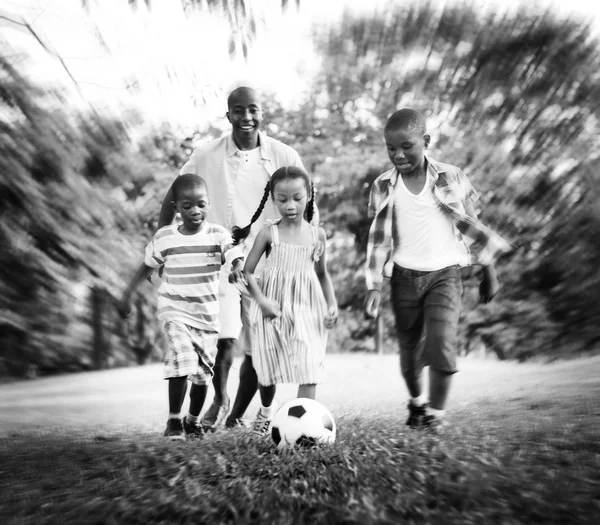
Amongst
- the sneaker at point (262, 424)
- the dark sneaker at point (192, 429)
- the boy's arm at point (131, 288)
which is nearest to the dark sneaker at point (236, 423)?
the sneaker at point (262, 424)

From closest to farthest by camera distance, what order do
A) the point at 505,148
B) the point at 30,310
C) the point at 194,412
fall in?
the point at 194,412
the point at 30,310
the point at 505,148

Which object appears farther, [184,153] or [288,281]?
[184,153]

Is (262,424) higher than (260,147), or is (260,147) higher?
(260,147)

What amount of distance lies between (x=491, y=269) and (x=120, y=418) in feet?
13.3

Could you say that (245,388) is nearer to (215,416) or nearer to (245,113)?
(215,416)

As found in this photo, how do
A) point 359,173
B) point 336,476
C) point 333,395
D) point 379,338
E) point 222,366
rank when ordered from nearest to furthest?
1. point 336,476
2. point 222,366
3. point 333,395
4. point 359,173
5. point 379,338

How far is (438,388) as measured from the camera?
456 cm

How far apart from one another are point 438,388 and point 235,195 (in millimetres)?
1713

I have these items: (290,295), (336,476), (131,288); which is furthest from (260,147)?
(336,476)

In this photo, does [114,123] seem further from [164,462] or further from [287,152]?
[164,462]

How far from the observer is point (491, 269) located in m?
4.65

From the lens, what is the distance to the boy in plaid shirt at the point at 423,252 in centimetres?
458

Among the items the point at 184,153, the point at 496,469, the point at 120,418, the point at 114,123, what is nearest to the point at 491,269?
the point at 496,469

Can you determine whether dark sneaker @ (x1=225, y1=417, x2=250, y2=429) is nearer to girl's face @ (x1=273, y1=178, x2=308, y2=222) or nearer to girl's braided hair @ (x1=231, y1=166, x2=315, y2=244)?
girl's braided hair @ (x1=231, y1=166, x2=315, y2=244)
